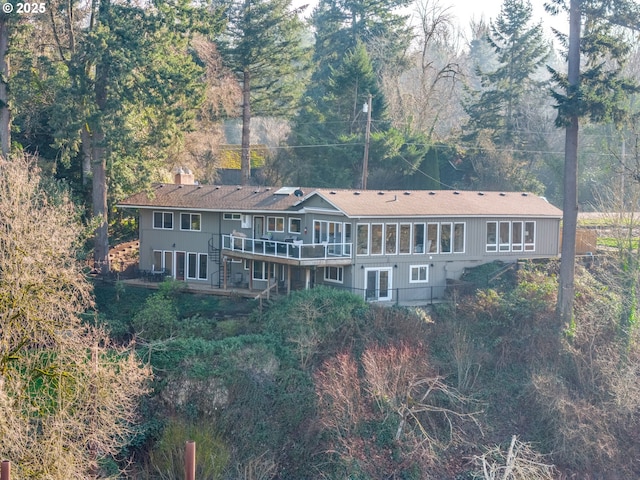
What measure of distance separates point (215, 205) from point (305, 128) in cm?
1500

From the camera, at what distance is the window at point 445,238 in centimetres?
3372

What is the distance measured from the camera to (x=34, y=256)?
19156 mm

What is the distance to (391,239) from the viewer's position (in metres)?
32.3

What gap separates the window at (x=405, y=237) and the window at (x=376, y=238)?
1116 mm

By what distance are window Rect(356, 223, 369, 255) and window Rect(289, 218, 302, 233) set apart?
3750 mm

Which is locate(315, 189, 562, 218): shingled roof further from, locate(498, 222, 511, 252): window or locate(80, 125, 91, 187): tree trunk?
locate(80, 125, 91, 187): tree trunk

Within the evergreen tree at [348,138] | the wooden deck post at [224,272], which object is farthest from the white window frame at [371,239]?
the evergreen tree at [348,138]

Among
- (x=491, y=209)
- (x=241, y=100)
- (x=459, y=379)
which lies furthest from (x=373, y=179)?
(x=459, y=379)

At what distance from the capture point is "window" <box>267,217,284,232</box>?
115ft

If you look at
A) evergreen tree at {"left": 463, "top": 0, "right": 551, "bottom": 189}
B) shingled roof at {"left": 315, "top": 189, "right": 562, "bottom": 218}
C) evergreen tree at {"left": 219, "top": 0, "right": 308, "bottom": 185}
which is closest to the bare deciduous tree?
shingled roof at {"left": 315, "top": 189, "right": 562, "bottom": 218}

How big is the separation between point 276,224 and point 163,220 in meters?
6.48

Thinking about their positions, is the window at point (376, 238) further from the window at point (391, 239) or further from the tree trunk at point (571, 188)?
the tree trunk at point (571, 188)

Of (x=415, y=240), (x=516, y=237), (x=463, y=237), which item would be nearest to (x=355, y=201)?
(x=415, y=240)

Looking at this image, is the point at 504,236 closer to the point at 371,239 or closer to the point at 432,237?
the point at 432,237
